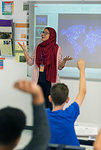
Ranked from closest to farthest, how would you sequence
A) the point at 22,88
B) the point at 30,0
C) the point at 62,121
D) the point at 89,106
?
the point at 22,88 < the point at 62,121 < the point at 30,0 < the point at 89,106

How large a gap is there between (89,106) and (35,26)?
150cm

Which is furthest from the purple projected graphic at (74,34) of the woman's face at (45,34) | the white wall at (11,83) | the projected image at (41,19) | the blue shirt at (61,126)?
the blue shirt at (61,126)

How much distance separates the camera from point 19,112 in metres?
0.72

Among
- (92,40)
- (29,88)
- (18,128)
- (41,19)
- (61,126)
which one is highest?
(41,19)

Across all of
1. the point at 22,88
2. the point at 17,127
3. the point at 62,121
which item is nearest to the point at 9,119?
the point at 17,127

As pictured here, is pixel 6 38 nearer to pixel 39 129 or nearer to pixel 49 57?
pixel 49 57

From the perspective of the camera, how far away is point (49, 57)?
2.88m

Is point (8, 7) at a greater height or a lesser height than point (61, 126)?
greater

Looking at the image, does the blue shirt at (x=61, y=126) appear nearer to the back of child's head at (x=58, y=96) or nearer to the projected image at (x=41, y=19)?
the back of child's head at (x=58, y=96)

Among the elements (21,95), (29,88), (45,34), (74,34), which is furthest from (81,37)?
(29,88)

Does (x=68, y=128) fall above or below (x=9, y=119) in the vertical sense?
below

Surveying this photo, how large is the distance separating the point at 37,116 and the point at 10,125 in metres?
0.10

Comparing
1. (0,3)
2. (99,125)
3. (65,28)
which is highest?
(0,3)

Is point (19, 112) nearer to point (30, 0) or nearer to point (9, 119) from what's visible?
point (9, 119)
